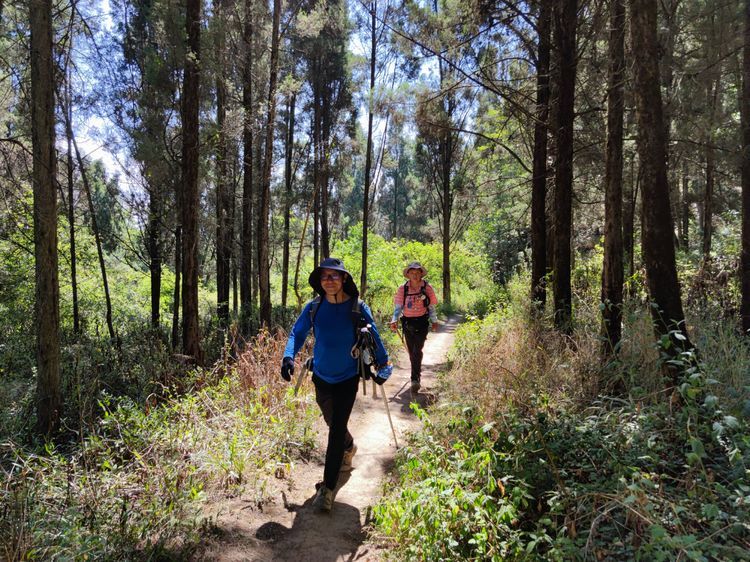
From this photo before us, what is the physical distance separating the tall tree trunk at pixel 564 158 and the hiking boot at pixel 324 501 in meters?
4.51

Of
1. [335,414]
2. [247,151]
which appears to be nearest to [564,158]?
[335,414]

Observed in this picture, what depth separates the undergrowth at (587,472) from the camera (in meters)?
2.44

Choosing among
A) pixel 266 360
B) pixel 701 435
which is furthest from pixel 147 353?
pixel 701 435

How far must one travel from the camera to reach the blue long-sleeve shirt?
3.92 metres

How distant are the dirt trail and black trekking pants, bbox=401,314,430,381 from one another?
5.23 feet

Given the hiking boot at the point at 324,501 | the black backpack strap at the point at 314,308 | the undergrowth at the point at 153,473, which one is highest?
the black backpack strap at the point at 314,308

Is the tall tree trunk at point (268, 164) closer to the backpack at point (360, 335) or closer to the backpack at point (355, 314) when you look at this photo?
the backpack at point (355, 314)

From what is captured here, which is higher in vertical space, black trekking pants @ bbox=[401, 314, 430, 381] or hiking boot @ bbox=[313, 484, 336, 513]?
black trekking pants @ bbox=[401, 314, 430, 381]

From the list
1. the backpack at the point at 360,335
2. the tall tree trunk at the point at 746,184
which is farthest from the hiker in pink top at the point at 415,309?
the tall tree trunk at the point at 746,184

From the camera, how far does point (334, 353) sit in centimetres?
393

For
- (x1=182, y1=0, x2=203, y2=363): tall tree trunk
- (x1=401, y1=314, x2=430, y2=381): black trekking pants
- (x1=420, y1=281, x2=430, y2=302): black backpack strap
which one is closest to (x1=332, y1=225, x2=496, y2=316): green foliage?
(x1=182, y1=0, x2=203, y2=363): tall tree trunk

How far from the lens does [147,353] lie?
8.31m

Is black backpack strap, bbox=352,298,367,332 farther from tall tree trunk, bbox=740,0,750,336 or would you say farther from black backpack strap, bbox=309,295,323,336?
tall tree trunk, bbox=740,0,750,336

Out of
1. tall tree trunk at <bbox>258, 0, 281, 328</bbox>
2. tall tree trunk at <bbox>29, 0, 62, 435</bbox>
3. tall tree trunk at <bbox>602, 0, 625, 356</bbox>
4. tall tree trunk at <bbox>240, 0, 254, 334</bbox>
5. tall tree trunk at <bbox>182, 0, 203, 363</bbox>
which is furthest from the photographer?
tall tree trunk at <bbox>240, 0, 254, 334</bbox>
